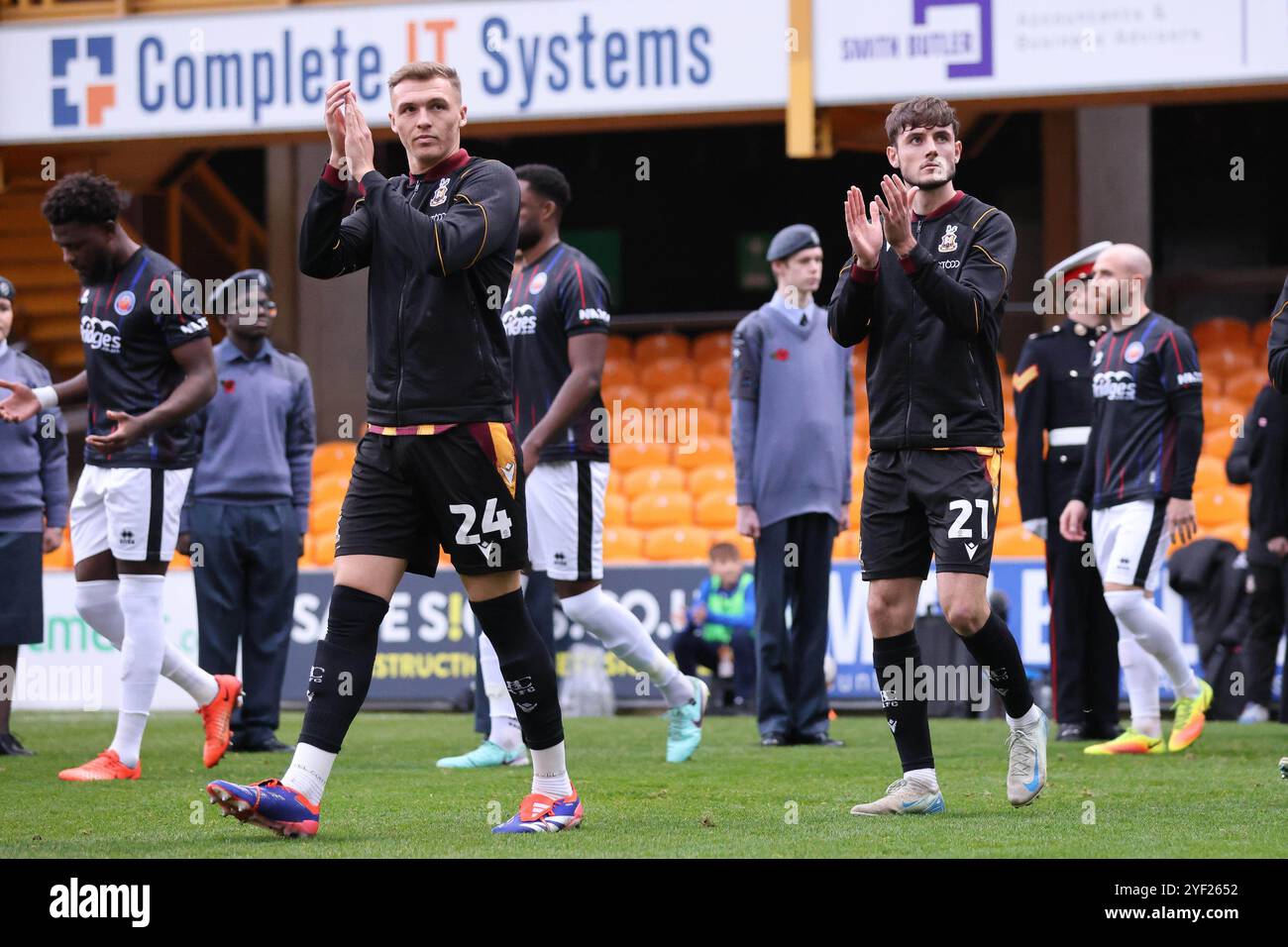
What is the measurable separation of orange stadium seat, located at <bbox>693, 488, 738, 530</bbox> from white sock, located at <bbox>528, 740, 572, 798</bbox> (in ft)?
30.0

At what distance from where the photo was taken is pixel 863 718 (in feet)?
37.3

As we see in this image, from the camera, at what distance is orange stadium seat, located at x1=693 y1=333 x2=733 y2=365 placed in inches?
725

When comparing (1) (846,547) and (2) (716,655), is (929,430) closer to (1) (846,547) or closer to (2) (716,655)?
(2) (716,655)

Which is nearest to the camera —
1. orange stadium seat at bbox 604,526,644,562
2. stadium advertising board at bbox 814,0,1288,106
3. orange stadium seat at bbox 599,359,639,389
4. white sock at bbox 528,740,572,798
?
white sock at bbox 528,740,572,798

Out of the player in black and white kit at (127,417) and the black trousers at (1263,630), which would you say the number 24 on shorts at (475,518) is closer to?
the player in black and white kit at (127,417)

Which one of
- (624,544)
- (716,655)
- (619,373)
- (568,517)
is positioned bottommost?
(716,655)

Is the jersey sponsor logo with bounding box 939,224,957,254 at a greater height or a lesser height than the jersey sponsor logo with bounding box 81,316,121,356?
greater

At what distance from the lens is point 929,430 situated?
5.71m

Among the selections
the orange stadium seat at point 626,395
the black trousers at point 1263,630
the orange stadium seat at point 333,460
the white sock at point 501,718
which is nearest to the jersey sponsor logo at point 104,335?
the white sock at point 501,718

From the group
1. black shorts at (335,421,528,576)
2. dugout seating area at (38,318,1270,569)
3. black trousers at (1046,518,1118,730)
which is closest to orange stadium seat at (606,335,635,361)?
dugout seating area at (38,318,1270,569)

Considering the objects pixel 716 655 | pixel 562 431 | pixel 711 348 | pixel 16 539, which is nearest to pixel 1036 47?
pixel 716 655

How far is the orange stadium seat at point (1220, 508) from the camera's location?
13703mm

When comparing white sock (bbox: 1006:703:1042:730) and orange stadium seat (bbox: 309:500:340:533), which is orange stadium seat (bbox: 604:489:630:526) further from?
white sock (bbox: 1006:703:1042:730)

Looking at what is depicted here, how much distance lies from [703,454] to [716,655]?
4.35m
